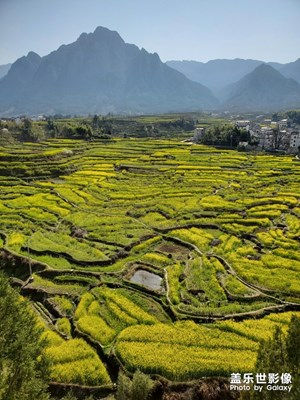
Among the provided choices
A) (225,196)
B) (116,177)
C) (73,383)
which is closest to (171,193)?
(225,196)

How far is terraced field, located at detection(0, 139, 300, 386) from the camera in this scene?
67.4 feet

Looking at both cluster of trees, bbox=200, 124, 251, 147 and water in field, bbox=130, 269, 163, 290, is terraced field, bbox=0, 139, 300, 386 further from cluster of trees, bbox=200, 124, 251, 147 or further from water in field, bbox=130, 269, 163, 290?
cluster of trees, bbox=200, 124, 251, 147

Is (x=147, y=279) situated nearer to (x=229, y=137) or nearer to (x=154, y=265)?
(x=154, y=265)

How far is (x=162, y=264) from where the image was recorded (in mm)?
31391

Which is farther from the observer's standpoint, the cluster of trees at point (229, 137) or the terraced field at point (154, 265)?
Answer: the cluster of trees at point (229, 137)

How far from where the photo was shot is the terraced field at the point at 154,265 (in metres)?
20.5

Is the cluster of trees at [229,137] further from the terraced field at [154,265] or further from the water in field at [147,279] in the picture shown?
the water in field at [147,279]

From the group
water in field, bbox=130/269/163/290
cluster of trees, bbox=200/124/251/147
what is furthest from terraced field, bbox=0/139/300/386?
cluster of trees, bbox=200/124/251/147

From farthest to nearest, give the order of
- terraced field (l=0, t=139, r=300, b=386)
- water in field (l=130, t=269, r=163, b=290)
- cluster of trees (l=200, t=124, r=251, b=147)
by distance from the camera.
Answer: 1. cluster of trees (l=200, t=124, r=251, b=147)
2. water in field (l=130, t=269, r=163, b=290)
3. terraced field (l=0, t=139, r=300, b=386)

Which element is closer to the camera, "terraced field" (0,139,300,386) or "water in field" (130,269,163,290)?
"terraced field" (0,139,300,386)

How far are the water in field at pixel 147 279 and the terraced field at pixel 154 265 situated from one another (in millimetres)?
159

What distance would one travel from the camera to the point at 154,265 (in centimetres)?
3114

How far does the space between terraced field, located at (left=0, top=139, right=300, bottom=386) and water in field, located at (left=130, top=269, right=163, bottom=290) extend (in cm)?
16

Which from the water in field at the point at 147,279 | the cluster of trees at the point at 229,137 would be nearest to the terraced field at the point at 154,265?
the water in field at the point at 147,279
